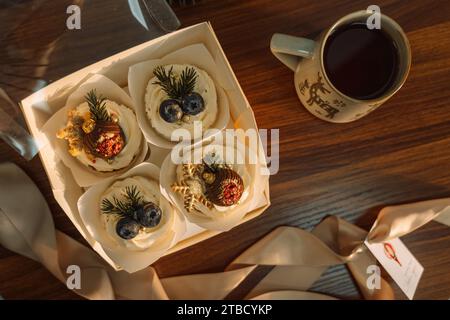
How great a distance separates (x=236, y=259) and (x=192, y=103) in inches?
11.2

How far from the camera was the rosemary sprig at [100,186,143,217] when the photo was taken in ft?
2.11

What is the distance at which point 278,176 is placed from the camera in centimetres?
76

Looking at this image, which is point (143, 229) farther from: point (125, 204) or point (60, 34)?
point (60, 34)

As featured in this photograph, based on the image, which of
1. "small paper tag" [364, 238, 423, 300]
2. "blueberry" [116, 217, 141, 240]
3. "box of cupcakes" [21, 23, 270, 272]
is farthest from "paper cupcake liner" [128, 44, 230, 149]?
"small paper tag" [364, 238, 423, 300]

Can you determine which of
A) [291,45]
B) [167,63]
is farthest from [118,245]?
[291,45]

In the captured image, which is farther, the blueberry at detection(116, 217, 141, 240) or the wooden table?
the wooden table

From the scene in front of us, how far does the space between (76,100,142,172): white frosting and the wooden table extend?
0.13 meters

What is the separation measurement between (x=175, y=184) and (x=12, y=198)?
0.98 feet

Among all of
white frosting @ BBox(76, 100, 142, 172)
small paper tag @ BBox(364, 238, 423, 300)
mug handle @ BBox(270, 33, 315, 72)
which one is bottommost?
small paper tag @ BBox(364, 238, 423, 300)

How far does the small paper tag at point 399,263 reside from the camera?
30.0 inches

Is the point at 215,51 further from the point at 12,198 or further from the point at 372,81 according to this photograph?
the point at 12,198

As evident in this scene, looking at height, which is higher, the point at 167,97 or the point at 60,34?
the point at 60,34

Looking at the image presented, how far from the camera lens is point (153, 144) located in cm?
67

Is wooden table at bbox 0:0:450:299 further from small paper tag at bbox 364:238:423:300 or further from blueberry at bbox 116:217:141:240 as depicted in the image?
blueberry at bbox 116:217:141:240
